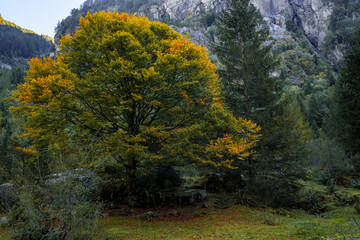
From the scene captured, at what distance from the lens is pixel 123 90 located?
10.2m

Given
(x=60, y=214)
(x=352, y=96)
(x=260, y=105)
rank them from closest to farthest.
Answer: (x=60, y=214)
(x=260, y=105)
(x=352, y=96)

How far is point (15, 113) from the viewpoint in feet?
30.8

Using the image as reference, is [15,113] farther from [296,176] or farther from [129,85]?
[296,176]

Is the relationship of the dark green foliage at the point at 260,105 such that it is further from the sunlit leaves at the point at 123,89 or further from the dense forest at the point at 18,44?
the dense forest at the point at 18,44

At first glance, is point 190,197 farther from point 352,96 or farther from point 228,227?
point 352,96

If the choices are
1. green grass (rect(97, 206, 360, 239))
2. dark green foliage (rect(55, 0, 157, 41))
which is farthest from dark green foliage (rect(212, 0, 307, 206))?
dark green foliage (rect(55, 0, 157, 41))

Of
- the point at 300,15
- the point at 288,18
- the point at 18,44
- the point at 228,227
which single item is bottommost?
the point at 228,227

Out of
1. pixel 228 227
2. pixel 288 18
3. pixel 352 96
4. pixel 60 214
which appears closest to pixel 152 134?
pixel 228 227

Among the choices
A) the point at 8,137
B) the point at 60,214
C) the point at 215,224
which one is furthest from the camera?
the point at 8,137

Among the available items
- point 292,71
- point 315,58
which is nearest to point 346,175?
point 292,71

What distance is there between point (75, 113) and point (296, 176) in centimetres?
1392

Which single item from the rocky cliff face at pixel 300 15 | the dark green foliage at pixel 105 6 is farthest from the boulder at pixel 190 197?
the dark green foliage at pixel 105 6

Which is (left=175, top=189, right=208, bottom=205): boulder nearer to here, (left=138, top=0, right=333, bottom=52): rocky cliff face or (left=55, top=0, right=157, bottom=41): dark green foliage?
(left=138, top=0, right=333, bottom=52): rocky cliff face

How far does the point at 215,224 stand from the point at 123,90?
7795 mm
